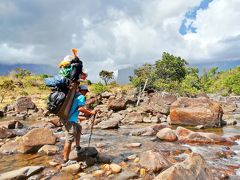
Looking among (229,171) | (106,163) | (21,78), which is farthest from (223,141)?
(21,78)

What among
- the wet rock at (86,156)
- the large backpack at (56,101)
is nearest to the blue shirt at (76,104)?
the large backpack at (56,101)

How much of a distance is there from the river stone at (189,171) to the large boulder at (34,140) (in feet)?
20.7

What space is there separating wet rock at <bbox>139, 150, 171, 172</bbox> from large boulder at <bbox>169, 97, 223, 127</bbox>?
38.4 ft

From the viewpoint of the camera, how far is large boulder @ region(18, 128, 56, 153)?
35.4 ft

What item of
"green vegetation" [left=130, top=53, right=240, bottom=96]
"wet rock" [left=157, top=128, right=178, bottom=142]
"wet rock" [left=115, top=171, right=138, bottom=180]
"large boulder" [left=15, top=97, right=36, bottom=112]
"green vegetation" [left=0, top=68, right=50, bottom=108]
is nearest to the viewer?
"wet rock" [left=115, top=171, right=138, bottom=180]

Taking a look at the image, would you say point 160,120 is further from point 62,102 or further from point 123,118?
point 62,102

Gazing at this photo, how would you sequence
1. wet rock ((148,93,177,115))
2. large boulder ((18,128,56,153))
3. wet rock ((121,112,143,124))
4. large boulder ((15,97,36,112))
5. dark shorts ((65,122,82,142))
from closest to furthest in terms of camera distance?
dark shorts ((65,122,82,142)) < large boulder ((18,128,56,153)) < wet rock ((121,112,143,124)) < wet rock ((148,93,177,115)) < large boulder ((15,97,36,112))

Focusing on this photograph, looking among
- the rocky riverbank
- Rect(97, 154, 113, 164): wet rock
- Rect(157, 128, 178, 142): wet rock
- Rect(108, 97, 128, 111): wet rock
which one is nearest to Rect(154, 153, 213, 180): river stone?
the rocky riverbank

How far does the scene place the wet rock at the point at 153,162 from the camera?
7.96 metres

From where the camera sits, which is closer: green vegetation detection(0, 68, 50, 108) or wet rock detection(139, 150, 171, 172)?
wet rock detection(139, 150, 171, 172)

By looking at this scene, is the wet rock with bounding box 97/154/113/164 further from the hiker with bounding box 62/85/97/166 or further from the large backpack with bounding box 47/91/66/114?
the large backpack with bounding box 47/91/66/114

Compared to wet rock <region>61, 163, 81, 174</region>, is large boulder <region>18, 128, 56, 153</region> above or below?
above

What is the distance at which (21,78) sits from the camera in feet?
222

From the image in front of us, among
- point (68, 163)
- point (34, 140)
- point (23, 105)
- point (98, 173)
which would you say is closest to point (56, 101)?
point (68, 163)
